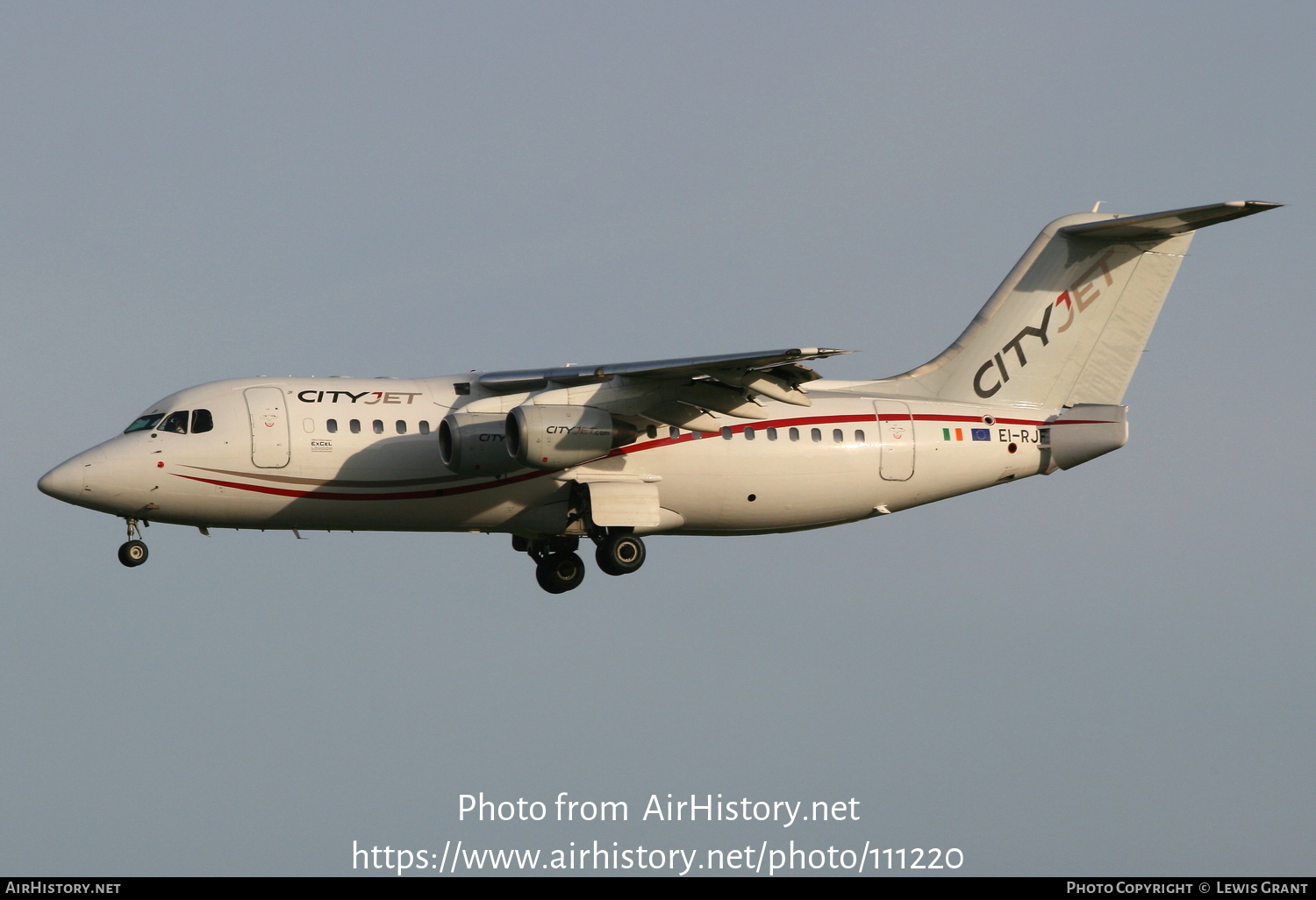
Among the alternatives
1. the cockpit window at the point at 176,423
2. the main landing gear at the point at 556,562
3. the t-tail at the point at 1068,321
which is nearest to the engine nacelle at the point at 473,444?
the main landing gear at the point at 556,562

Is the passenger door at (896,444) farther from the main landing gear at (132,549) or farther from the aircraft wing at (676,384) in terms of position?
the main landing gear at (132,549)

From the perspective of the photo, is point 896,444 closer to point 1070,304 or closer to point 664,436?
point 664,436

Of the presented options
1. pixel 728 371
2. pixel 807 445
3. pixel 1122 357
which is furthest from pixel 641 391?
pixel 1122 357

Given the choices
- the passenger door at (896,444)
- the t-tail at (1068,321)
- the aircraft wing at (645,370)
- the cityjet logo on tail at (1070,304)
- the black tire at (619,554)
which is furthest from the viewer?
the cityjet logo on tail at (1070,304)

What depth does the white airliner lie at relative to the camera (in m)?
19.3

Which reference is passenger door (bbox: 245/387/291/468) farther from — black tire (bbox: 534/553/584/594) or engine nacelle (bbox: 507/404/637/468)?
black tire (bbox: 534/553/584/594)

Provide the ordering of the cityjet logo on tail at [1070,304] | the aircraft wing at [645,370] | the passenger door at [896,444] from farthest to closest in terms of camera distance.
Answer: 1. the cityjet logo on tail at [1070,304]
2. the passenger door at [896,444]
3. the aircraft wing at [645,370]

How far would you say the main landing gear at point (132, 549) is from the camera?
1953 centimetres

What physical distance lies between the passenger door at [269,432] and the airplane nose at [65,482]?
1870 mm

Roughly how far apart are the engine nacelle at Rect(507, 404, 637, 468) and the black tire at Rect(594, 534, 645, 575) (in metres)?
1.36

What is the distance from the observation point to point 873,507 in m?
21.7

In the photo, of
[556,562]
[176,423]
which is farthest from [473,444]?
[176,423]

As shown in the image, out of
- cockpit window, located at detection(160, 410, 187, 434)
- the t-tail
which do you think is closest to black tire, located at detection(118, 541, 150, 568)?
cockpit window, located at detection(160, 410, 187, 434)

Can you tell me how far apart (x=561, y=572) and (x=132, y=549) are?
5.13 meters
